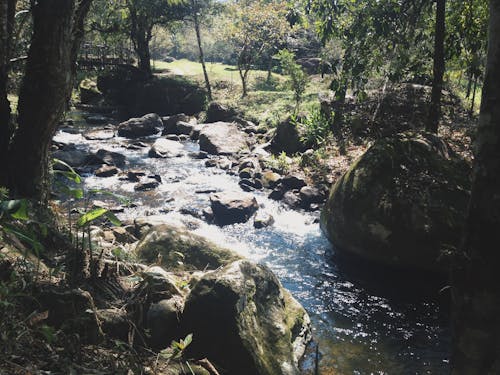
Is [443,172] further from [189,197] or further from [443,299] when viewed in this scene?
[189,197]

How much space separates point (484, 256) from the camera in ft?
Result: 8.08

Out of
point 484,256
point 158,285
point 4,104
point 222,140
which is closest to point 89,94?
point 222,140

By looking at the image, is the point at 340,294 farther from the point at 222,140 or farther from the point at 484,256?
the point at 222,140

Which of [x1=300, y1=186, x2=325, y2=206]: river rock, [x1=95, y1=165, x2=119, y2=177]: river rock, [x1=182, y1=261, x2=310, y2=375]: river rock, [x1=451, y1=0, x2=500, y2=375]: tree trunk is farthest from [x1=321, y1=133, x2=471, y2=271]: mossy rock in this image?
[x1=95, y1=165, x2=119, y2=177]: river rock

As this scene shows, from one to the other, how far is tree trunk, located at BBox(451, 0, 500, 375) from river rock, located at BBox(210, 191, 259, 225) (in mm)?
9523

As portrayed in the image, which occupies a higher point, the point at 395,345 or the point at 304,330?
the point at 304,330

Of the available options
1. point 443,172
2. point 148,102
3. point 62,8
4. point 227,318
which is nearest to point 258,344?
point 227,318

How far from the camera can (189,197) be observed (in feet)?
45.8

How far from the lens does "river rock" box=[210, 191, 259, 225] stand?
1203 centimetres

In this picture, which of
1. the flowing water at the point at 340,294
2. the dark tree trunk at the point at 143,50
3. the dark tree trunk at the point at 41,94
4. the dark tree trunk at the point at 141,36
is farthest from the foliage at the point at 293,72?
the dark tree trunk at the point at 41,94

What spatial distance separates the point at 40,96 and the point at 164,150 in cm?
1453

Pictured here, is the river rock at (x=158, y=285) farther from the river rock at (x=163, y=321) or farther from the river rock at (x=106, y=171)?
the river rock at (x=106, y=171)

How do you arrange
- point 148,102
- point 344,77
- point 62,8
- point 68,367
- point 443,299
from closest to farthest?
point 68,367
point 62,8
point 344,77
point 443,299
point 148,102

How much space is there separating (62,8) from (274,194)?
9.68m
